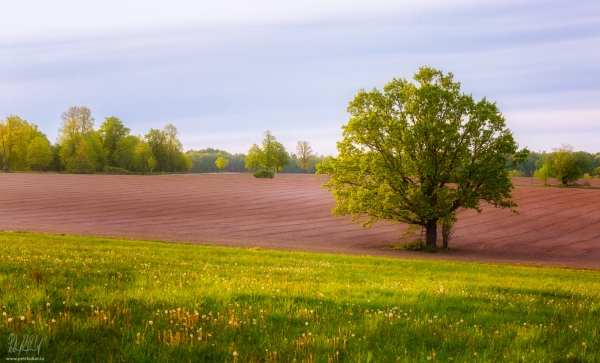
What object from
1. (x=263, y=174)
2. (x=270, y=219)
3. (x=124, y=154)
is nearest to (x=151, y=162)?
(x=124, y=154)

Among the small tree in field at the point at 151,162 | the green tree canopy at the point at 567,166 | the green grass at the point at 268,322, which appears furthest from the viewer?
the small tree in field at the point at 151,162

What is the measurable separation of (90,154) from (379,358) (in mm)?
154291

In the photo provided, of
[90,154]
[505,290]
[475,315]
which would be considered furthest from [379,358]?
[90,154]

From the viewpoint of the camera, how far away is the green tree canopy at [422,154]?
47.8 meters

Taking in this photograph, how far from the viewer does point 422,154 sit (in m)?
49.2

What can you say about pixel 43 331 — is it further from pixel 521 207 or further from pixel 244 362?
pixel 521 207

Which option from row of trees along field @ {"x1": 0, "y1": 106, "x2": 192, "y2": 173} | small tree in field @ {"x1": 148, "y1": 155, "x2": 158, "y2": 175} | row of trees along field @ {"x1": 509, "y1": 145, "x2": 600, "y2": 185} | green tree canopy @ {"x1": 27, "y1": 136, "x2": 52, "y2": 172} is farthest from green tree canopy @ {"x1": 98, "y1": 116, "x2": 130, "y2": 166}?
row of trees along field @ {"x1": 509, "y1": 145, "x2": 600, "y2": 185}

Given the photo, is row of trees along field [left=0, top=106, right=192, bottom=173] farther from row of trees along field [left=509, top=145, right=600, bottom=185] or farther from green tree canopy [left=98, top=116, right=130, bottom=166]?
row of trees along field [left=509, top=145, right=600, bottom=185]

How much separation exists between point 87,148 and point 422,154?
407 ft

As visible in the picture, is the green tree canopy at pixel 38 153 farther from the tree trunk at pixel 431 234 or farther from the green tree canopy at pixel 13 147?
the tree trunk at pixel 431 234

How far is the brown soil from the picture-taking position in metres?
50.8

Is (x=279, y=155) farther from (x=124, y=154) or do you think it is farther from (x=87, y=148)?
(x=87, y=148)

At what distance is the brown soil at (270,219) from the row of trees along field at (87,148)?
125ft

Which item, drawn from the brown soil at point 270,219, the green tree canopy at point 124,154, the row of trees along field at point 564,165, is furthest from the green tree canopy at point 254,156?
the row of trees along field at point 564,165
